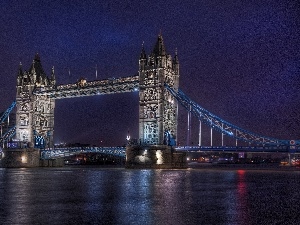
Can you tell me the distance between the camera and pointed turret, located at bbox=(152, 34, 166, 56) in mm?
73438

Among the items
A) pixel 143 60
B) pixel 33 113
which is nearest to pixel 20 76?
pixel 33 113

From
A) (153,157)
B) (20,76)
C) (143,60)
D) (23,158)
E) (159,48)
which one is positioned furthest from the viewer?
(20,76)

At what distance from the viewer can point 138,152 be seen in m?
70.0

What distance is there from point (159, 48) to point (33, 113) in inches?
1185

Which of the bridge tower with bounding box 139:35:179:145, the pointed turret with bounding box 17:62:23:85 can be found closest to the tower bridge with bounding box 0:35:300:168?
the bridge tower with bounding box 139:35:179:145

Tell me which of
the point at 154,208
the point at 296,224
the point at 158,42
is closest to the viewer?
the point at 296,224

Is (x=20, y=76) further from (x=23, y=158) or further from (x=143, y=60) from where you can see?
(x=143, y=60)

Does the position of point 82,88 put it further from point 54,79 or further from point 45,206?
point 45,206

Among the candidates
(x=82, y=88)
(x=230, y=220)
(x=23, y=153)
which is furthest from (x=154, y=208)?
(x=23, y=153)

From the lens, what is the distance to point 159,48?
74.0 meters

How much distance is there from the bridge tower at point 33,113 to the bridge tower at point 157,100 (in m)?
22.7

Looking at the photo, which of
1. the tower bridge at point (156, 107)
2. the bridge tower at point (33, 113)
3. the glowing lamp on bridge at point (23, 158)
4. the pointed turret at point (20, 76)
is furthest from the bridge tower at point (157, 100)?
the pointed turret at point (20, 76)

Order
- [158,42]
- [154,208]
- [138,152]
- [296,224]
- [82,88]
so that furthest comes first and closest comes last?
[82,88] → [158,42] → [138,152] → [154,208] → [296,224]

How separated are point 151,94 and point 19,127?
31958 mm
